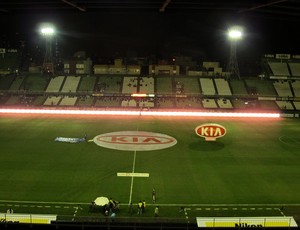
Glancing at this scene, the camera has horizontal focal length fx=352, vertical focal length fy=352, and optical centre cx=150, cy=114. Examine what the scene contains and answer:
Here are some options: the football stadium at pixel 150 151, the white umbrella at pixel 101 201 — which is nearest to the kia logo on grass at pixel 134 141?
the football stadium at pixel 150 151

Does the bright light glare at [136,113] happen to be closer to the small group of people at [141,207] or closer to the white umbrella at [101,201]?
the white umbrella at [101,201]

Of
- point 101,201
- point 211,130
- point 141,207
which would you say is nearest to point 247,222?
point 141,207

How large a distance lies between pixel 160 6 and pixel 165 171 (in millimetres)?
16550

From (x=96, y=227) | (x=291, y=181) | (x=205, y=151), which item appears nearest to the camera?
(x=96, y=227)

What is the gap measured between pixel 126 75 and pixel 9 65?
27.5 metres

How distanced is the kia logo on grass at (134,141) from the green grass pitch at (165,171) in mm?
1252

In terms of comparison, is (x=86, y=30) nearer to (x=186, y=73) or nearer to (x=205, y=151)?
(x=186, y=73)

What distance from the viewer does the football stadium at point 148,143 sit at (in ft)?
76.5

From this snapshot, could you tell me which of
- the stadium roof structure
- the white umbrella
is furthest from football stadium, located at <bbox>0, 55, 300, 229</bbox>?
the stadium roof structure

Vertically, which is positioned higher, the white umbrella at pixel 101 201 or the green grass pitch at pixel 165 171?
the green grass pitch at pixel 165 171

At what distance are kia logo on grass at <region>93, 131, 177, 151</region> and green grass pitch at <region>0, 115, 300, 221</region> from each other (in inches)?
49.3

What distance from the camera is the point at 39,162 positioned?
33281mm

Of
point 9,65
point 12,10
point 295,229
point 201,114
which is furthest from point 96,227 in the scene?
point 9,65

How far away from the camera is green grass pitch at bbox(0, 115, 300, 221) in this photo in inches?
979
